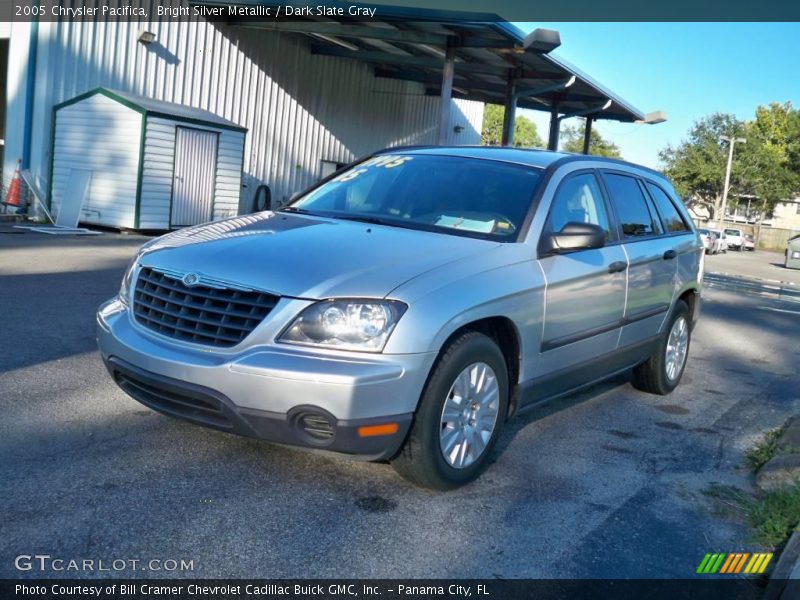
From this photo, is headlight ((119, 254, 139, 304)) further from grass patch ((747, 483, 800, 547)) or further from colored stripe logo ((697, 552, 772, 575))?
grass patch ((747, 483, 800, 547))

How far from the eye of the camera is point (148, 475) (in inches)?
154

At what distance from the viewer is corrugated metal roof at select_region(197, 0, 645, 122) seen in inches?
683

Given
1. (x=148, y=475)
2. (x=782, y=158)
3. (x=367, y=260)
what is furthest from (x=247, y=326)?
(x=782, y=158)

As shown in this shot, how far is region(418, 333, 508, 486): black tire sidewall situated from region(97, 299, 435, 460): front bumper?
9cm

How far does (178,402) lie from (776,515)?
2.87m

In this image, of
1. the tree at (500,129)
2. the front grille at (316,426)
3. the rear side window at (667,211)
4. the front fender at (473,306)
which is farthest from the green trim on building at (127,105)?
the tree at (500,129)

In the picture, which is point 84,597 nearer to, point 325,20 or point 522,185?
point 522,185

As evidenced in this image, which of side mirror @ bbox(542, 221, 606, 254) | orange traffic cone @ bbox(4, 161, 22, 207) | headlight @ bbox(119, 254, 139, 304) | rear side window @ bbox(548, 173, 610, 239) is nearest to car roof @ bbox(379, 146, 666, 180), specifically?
rear side window @ bbox(548, 173, 610, 239)

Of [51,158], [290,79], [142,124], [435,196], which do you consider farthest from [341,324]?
[290,79]

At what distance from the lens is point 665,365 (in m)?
6.53

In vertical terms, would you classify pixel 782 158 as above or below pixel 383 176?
above

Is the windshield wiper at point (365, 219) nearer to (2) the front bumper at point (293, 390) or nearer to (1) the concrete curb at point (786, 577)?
(2) the front bumper at point (293, 390)

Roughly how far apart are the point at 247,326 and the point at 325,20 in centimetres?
1719

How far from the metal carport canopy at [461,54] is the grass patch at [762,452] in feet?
41.2
